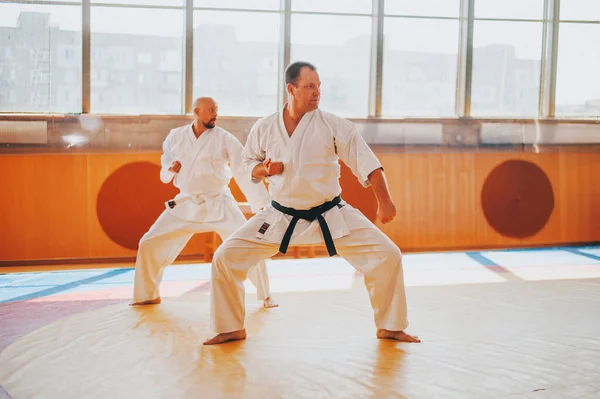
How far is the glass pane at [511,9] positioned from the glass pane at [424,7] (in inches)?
11.1

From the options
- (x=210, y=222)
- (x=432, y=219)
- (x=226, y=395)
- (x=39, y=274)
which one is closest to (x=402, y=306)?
(x=226, y=395)

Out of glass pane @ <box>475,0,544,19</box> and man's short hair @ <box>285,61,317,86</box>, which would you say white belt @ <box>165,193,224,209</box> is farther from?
glass pane @ <box>475,0,544,19</box>

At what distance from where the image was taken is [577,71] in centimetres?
766

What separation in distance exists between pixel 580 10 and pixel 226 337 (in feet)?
20.7

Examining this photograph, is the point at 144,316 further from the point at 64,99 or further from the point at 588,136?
the point at 588,136

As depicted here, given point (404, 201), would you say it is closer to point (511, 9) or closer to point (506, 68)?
point (506, 68)

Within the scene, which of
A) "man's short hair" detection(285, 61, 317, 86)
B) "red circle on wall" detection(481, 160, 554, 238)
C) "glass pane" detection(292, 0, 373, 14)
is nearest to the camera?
"man's short hair" detection(285, 61, 317, 86)

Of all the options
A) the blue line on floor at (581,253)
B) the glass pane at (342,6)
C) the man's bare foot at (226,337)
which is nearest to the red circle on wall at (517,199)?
the blue line on floor at (581,253)

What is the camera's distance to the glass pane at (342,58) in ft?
23.3

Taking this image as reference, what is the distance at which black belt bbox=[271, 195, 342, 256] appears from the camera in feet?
10.7

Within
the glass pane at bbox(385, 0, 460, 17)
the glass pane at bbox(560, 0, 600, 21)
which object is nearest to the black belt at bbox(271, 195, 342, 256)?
the glass pane at bbox(385, 0, 460, 17)

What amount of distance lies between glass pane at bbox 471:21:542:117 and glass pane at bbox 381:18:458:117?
28 centimetres

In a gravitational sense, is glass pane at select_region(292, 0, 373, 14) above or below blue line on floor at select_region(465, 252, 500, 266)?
above

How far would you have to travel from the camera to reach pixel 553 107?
7.53 m
